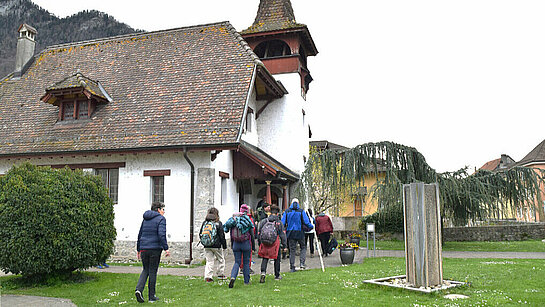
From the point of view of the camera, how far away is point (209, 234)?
996 cm

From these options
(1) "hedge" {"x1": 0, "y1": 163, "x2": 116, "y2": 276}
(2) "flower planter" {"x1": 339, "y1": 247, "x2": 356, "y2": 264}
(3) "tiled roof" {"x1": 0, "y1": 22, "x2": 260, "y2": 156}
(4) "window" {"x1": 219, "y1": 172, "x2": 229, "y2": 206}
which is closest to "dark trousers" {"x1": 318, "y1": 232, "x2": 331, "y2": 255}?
(2) "flower planter" {"x1": 339, "y1": 247, "x2": 356, "y2": 264}

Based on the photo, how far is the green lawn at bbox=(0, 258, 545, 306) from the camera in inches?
296

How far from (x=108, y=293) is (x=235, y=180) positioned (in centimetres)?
887

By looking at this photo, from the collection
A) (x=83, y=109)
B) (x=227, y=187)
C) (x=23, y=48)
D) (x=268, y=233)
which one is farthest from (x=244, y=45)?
(x=23, y=48)

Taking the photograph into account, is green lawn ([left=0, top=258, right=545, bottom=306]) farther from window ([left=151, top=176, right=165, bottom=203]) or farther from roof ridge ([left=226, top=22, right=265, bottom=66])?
roof ridge ([left=226, top=22, right=265, bottom=66])

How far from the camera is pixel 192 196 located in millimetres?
15016

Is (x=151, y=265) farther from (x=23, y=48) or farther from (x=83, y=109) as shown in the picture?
(x=23, y=48)

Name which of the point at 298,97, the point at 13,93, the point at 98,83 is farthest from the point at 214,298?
the point at 13,93

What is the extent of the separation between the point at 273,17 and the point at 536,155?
3953 centimetres

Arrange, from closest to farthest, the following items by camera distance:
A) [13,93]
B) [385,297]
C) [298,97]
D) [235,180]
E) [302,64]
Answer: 1. [385,297]
2. [235,180]
3. [13,93]
4. [298,97]
5. [302,64]

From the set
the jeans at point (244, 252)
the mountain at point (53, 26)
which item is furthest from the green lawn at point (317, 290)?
the mountain at point (53, 26)

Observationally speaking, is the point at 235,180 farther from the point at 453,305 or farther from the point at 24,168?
the point at 453,305

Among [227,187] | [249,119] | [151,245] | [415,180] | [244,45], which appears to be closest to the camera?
[151,245]

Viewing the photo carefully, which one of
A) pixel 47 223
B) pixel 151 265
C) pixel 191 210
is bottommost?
pixel 151 265
